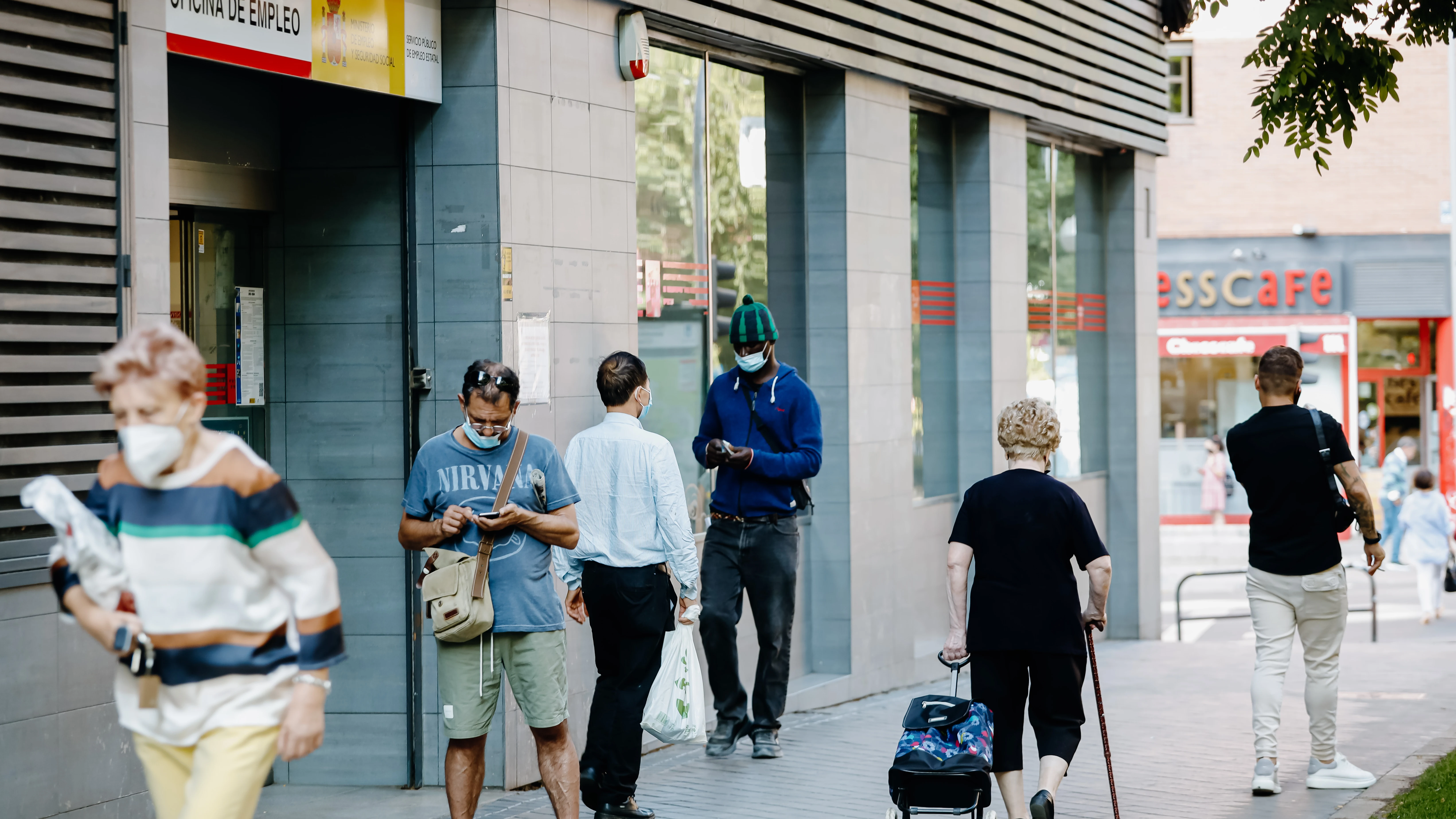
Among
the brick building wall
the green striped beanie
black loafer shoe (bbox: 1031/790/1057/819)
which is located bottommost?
black loafer shoe (bbox: 1031/790/1057/819)

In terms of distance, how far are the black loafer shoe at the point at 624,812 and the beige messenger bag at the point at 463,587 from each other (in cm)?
127

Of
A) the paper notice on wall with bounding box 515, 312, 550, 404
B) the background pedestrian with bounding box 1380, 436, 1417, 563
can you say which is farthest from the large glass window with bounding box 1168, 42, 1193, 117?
the paper notice on wall with bounding box 515, 312, 550, 404

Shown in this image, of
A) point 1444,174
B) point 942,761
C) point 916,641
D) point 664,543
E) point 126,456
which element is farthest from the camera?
point 1444,174

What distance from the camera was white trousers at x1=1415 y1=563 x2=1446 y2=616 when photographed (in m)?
Result: 18.4

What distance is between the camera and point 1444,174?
2966 cm

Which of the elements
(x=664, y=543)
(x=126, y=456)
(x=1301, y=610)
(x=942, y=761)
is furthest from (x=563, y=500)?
(x=1301, y=610)

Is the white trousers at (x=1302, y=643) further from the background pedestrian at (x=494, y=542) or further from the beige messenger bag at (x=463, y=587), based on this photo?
the beige messenger bag at (x=463, y=587)

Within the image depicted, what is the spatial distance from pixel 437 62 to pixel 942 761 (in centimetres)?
404

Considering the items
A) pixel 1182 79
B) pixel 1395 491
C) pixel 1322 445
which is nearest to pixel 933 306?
pixel 1322 445

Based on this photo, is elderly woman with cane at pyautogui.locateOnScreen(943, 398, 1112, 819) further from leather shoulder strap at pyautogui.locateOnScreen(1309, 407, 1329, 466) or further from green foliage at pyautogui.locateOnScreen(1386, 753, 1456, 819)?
leather shoulder strap at pyautogui.locateOnScreen(1309, 407, 1329, 466)

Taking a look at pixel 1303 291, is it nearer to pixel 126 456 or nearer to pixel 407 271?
pixel 407 271

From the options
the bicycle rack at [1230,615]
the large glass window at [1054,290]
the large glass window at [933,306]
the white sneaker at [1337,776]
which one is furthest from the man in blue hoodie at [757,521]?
the bicycle rack at [1230,615]

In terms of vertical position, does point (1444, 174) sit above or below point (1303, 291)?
above

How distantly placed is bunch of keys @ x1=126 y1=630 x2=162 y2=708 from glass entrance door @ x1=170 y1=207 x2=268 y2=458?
3558 millimetres
